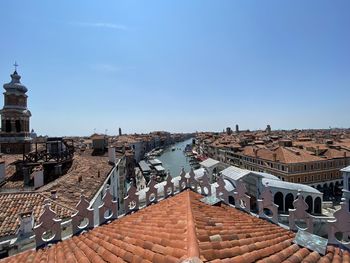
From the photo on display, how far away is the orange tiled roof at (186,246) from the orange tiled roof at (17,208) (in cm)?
415

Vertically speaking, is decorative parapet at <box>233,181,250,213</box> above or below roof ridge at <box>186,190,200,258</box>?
below

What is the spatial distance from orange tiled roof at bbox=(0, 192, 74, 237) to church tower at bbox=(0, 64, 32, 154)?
71.0 ft

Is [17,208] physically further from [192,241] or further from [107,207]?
[192,241]

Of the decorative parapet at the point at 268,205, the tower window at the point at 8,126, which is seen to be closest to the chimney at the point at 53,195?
the decorative parapet at the point at 268,205

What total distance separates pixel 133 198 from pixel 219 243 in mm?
6589

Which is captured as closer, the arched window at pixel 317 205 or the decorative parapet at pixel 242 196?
the decorative parapet at pixel 242 196

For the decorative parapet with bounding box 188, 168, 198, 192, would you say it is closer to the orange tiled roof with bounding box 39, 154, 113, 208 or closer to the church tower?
the orange tiled roof with bounding box 39, 154, 113, 208

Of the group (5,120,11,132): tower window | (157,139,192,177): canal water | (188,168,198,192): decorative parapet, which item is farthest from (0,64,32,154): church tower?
(157,139,192,177): canal water

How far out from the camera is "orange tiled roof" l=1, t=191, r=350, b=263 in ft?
15.6

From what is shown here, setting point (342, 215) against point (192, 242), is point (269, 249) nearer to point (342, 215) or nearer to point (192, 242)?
point (192, 242)

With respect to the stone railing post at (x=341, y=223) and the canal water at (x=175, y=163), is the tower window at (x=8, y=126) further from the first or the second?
the stone railing post at (x=341, y=223)

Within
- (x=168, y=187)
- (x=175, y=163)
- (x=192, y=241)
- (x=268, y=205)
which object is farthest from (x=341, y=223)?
(x=175, y=163)

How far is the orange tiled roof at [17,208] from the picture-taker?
430 inches

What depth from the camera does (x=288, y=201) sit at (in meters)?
31.8
